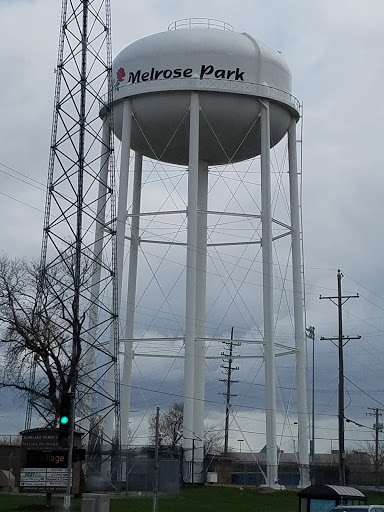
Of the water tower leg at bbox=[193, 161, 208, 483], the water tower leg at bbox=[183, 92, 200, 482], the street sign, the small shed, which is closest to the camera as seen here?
the small shed

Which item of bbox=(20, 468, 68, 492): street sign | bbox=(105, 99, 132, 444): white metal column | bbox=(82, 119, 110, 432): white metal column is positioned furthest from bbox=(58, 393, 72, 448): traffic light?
bbox=(105, 99, 132, 444): white metal column

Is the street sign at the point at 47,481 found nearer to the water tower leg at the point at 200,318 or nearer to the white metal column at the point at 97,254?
the white metal column at the point at 97,254

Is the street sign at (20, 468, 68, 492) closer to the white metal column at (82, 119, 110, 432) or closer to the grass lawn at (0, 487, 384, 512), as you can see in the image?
the grass lawn at (0, 487, 384, 512)

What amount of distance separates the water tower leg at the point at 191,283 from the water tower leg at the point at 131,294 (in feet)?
7.35

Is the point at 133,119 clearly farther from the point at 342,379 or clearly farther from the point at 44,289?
the point at 342,379

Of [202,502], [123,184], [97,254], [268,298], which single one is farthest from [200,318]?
[202,502]

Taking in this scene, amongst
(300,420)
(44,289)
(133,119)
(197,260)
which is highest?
(133,119)

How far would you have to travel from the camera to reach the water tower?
37.2 meters

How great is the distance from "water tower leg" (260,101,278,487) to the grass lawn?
1526mm

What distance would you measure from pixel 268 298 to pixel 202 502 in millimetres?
7751

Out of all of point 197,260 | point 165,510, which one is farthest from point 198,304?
point 165,510

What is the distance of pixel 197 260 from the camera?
4006 cm

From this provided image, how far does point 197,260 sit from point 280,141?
5910 mm

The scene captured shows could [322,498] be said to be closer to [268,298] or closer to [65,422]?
[65,422]
